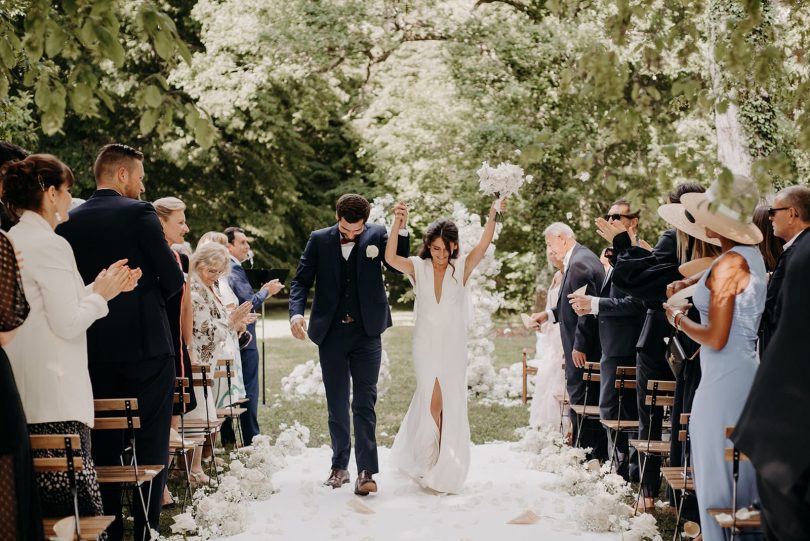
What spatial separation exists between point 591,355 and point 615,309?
122cm

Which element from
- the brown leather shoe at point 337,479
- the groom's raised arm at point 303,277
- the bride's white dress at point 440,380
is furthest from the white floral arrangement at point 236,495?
the groom's raised arm at point 303,277

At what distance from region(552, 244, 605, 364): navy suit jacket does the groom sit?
5.77 ft

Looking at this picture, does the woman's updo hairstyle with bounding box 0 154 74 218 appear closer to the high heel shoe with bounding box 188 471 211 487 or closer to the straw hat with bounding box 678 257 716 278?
the straw hat with bounding box 678 257 716 278

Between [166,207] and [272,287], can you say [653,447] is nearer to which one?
[166,207]

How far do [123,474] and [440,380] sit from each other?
2.94 metres

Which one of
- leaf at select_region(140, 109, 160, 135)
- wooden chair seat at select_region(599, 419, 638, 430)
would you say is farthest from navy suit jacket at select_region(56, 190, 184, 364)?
wooden chair seat at select_region(599, 419, 638, 430)

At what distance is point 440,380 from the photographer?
7086 mm

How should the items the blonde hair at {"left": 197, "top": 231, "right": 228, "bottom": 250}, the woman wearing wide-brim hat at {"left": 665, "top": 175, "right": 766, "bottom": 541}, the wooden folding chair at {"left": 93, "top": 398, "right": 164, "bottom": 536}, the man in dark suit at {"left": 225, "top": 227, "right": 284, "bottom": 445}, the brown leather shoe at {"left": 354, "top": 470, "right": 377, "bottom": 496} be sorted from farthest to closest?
the man in dark suit at {"left": 225, "top": 227, "right": 284, "bottom": 445} < the blonde hair at {"left": 197, "top": 231, "right": 228, "bottom": 250} < the brown leather shoe at {"left": 354, "top": 470, "right": 377, "bottom": 496} < the wooden folding chair at {"left": 93, "top": 398, "right": 164, "bottom": 536} < the woman wearing wide-brim hat at {"left": 665, "top": 175, "right": 766, "bottom": 541}

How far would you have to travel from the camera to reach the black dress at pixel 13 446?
328cm

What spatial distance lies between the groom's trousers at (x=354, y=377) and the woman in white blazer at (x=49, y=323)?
3057 millimetres

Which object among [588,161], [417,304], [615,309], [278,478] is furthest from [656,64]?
[278,478]

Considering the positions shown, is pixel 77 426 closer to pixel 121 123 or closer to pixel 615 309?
pixel 615 309

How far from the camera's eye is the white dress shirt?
13.0ft

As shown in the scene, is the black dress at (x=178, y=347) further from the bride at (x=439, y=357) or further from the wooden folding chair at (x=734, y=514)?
the wooden folding chair at (x=734, y=514)
